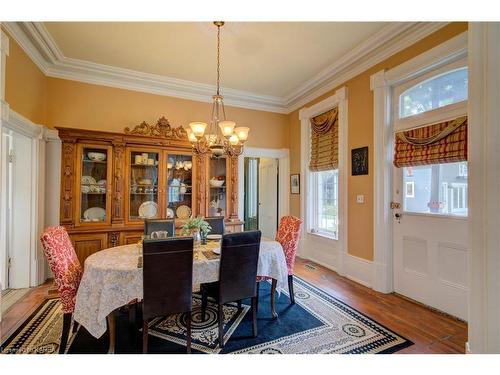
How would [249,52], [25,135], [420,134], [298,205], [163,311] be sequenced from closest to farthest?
[163,311] < [420,134] < [25,135] < [249,52] < [298,205]

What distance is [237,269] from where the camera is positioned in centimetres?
206

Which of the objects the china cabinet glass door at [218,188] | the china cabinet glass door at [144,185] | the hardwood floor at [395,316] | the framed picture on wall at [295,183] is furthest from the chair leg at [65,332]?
the framed picture on wall at [295,183]

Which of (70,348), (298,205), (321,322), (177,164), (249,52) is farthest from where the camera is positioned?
(298,205)

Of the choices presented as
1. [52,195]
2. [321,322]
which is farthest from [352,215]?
[52,195]

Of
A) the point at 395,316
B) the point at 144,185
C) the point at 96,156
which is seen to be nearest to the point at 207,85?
the point at 144,185

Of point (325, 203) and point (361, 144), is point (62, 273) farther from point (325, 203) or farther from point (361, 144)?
point (325, 203)

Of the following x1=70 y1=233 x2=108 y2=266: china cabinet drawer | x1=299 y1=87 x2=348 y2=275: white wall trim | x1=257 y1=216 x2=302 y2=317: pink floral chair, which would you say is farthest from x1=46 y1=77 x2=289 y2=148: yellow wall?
x1=257 y1=216 x2=302 y2=317: pink floral chair

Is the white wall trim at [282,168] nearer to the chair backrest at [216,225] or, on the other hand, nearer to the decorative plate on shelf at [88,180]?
the chair backrest at [216,225]

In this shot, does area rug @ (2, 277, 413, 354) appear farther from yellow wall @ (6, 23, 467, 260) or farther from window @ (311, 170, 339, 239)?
window @ (311, 170, 339, 239)

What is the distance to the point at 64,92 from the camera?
3609 millimetres

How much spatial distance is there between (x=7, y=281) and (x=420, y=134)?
5.18m

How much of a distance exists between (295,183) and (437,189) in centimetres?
249

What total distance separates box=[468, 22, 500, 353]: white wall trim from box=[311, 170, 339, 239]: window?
2.85m
